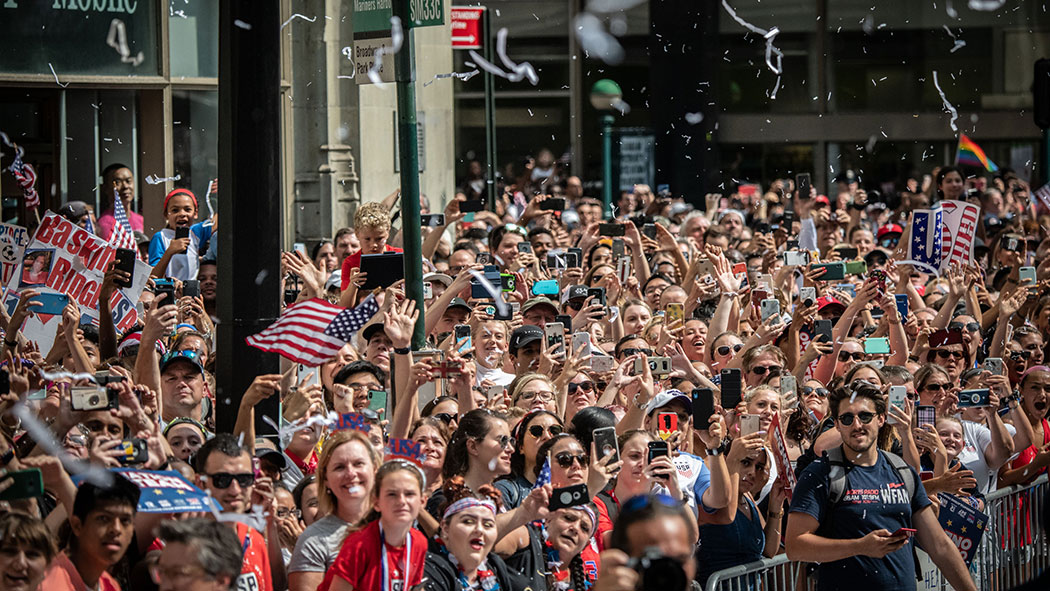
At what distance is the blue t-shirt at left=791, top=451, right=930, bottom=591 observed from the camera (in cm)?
695

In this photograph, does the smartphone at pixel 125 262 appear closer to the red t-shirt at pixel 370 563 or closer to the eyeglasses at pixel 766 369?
the red t-shirt at pixel 370 563

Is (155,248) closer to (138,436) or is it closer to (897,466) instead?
(138,436)

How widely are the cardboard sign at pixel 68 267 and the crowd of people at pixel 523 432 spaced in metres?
0.32

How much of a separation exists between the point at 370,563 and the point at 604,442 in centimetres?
150

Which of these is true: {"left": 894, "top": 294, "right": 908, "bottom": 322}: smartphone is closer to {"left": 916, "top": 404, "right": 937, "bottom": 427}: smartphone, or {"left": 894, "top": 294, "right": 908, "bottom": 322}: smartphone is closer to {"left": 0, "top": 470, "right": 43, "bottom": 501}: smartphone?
{"left": 916, "top": 404, "right": 937, "bottom": 427}: smartphone

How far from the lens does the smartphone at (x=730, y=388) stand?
7.84m

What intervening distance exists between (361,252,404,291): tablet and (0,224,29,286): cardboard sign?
314 cm

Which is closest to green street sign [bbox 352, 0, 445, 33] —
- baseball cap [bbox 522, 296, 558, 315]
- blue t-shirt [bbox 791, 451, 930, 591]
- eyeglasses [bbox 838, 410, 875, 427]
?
baseball cap [bbox 522, 296, 558, 315]

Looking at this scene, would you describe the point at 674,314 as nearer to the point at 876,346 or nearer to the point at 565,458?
the point at 876,346

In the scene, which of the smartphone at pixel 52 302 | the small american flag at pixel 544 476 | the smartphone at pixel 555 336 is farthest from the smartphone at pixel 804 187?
the small american flag at pixel 544 476

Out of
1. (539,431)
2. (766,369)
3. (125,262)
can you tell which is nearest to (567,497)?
(539,431)

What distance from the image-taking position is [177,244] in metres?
10.5

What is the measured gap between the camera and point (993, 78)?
3469cm

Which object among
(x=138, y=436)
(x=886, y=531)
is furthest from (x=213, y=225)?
(x=886, y=531)
